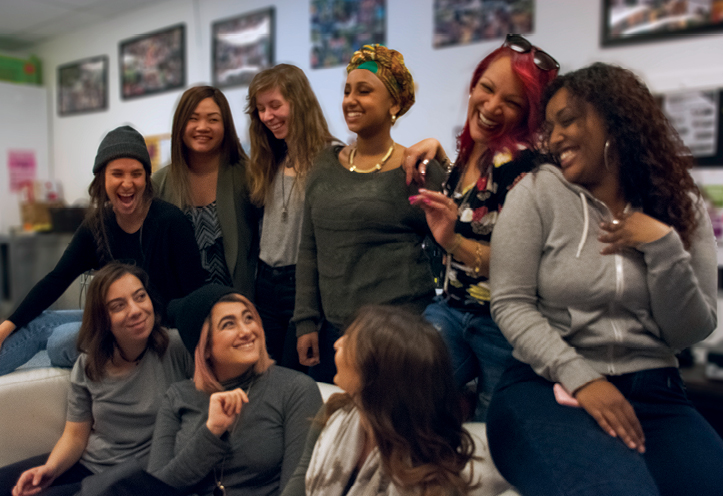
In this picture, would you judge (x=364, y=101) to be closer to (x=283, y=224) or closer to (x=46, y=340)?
(x=283, y=224)

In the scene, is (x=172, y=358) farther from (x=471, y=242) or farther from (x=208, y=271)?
(x=471, y=242)

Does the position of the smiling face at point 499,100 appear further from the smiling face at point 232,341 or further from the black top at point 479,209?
the smiling face at point 232,341

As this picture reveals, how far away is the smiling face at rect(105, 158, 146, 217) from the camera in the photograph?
0.93m

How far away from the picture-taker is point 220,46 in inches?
65.0

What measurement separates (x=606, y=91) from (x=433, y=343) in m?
0.44

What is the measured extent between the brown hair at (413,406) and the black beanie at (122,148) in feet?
1.79

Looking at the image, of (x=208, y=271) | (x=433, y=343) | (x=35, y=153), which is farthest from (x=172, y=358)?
(x=35, y=153)

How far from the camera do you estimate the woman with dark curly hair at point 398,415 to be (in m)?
0.73

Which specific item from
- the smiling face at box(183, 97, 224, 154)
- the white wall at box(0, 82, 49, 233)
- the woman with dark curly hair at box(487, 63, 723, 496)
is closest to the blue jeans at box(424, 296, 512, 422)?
the woman with dark curly hair at box(487, 63, 723, 496)

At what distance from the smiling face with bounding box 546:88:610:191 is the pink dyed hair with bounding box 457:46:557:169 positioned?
38 millimetres

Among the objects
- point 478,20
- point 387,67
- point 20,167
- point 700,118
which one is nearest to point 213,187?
point 387,67

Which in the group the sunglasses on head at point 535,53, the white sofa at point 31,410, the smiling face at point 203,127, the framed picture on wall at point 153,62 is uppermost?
the framed picture on wall at point 153,62

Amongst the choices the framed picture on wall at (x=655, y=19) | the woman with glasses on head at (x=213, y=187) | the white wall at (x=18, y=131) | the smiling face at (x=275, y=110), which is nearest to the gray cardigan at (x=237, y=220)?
the woman with glasses on head at (x=213, y=187)

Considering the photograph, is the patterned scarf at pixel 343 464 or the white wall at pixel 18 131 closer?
the patterned scarf at pixel 343 464
